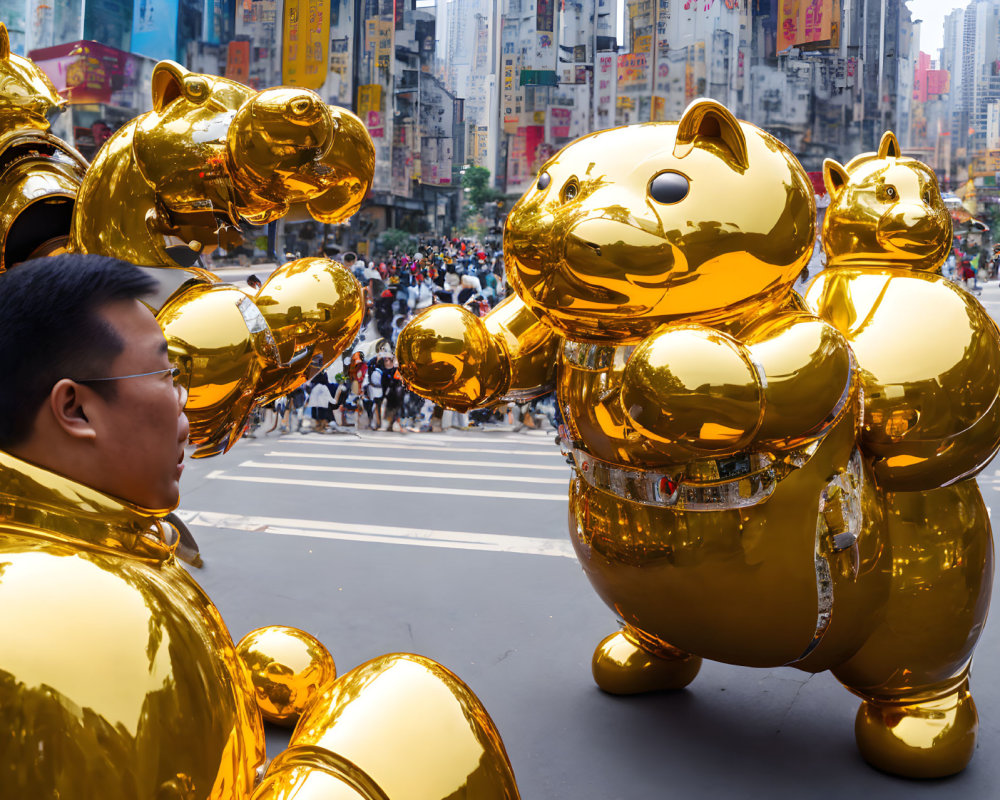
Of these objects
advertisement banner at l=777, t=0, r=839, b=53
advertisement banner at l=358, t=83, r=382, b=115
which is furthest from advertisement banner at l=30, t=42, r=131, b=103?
advertisement banner at l=777, t=0, r=839, b=53

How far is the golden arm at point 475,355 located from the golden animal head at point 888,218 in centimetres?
93

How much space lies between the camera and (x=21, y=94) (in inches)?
117

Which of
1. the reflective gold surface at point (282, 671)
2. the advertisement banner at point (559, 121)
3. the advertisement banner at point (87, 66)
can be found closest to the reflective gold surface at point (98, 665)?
the reflective gold surface at point (282, 671)

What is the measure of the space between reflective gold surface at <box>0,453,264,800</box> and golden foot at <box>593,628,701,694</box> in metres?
2.11

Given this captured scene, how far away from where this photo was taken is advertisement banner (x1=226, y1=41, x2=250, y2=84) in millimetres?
22453

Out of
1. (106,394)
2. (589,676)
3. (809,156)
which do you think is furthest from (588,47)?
(106,394)

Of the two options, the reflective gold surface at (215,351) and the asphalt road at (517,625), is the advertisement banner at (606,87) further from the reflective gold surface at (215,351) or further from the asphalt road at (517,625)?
the reflective gold surface at (215,351)

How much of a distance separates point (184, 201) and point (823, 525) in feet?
6.16

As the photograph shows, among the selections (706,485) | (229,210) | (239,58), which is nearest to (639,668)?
(706,485)

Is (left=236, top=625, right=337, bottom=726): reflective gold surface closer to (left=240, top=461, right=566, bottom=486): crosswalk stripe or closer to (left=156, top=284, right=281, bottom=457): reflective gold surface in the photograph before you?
(left=156, top=284, right=281, bottom=457): reflective gold surface

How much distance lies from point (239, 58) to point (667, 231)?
75.7ft

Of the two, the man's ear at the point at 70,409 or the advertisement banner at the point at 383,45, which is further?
the advertisement banner at the point at 383,45

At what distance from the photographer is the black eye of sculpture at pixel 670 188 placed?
2.09 meters

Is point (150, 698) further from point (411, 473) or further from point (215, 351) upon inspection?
point (411, 473)
